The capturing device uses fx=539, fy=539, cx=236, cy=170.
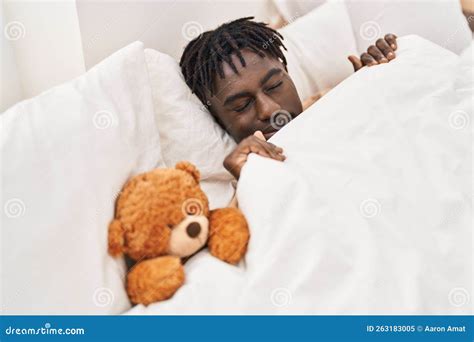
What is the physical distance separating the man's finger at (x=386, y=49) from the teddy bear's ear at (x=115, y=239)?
2.44 ft

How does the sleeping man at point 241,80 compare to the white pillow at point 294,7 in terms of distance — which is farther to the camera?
the white pillow at point 294,7

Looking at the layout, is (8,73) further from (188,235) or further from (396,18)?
(396,18)

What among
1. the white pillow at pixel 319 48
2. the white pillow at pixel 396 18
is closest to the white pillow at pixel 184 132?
the white pillow at pixel 319 48

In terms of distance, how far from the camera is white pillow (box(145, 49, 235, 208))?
1.05m

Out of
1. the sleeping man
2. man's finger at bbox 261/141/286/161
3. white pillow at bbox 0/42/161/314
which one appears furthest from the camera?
the sleeping man

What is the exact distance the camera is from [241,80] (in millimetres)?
1104

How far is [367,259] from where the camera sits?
2.42ft

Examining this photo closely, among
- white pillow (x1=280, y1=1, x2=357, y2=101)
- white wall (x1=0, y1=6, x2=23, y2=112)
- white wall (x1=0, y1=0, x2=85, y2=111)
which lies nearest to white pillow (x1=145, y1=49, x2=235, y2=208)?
white wall (x1=0, y1=0, x2=85, y2=111)

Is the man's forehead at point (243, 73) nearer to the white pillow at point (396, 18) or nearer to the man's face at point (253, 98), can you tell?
the man's face at point (253, 98)

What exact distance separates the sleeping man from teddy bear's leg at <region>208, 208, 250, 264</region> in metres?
0.35

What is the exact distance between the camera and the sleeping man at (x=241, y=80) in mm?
1106

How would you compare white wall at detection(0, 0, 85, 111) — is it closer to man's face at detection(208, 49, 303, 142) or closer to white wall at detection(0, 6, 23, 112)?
white wall at detection(0, 6, 23, 112)
